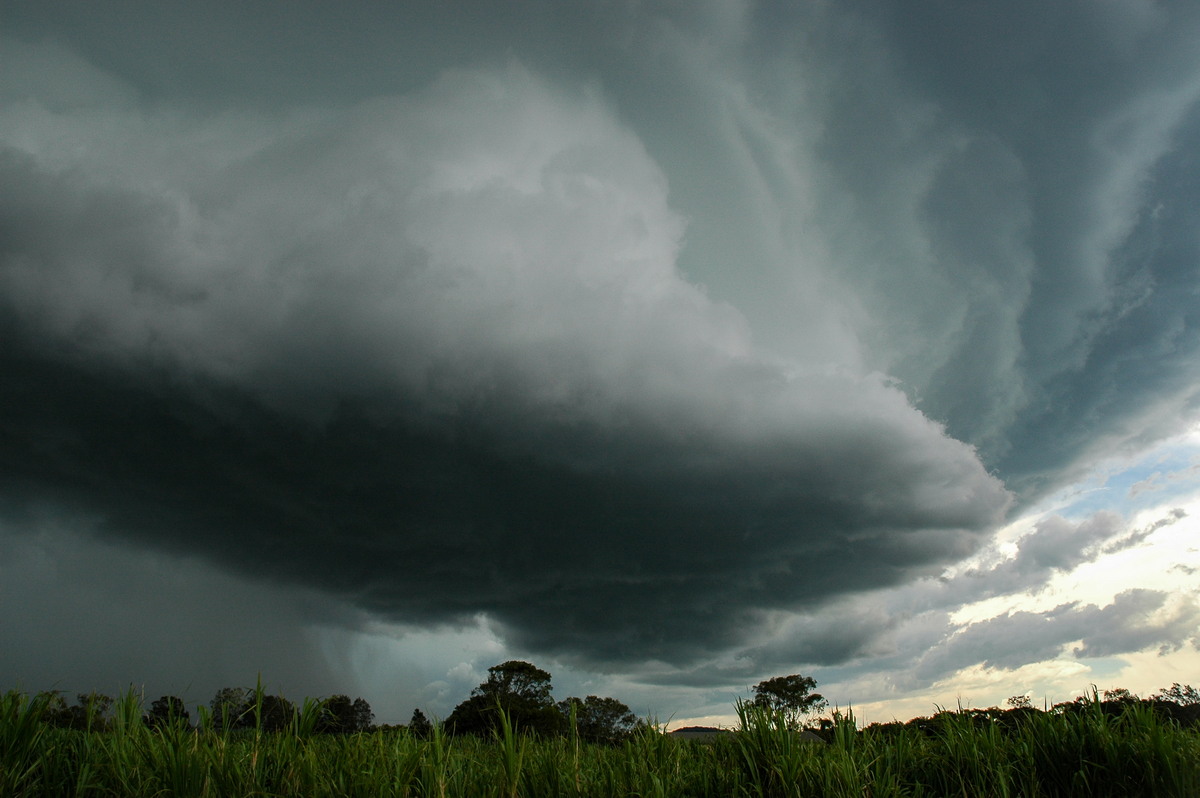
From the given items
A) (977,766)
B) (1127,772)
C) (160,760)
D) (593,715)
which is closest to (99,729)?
(160,760)

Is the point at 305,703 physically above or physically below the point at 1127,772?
above

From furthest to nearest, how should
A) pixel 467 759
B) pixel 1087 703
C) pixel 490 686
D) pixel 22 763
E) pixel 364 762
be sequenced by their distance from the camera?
pixel 490 686, pixel 467 759, pixel 1087 703, pixel 364 762, pixel 22 763

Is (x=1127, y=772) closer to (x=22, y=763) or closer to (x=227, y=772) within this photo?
(x=227, y=772)

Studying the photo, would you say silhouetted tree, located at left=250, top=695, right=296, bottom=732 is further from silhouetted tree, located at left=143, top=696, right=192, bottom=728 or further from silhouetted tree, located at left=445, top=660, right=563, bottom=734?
silhouetted tree, located at left=445, top=660, right=563, bottom=734

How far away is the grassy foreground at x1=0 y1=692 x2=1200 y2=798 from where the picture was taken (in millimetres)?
12414

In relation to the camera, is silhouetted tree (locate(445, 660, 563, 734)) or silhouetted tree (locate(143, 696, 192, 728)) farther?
silhouetted tree (locate(445, 660, 563, 734))

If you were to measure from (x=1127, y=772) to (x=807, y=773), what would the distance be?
631cm

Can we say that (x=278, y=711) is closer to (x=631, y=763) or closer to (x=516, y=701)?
(x=631, y=763)

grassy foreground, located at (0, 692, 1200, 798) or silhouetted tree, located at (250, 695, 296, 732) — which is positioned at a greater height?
silhouetted tree, located at (250, 695, 296, 732)

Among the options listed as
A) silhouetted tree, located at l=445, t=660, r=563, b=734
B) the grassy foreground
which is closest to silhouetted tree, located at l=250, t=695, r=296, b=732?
the grassy foreground

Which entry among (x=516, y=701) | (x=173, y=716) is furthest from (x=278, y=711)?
(x=516, y=701)

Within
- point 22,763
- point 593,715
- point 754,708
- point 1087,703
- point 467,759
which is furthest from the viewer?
point 593,715

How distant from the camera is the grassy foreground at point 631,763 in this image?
12.4m

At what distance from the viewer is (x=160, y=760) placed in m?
12.3
